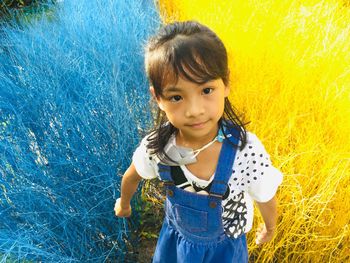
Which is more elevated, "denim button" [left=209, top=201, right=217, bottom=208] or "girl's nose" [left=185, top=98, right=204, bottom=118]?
"girl's nose" [left=185, top=98, right=204, bottom=118]

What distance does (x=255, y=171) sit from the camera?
33.8 inches

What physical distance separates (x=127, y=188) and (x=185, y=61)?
47cm

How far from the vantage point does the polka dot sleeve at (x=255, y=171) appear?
0.86 metres

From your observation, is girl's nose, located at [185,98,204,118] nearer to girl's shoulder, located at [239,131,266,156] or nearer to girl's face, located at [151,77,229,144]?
girl's face, located at [151,77,229,144]

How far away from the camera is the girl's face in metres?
0.80

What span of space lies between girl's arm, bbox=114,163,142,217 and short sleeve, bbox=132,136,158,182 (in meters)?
0.05

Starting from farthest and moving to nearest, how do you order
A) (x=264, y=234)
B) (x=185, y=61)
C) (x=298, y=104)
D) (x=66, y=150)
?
1. (x=298, y=104)
2. (x=66, y=150)
3. (x=264, y=234)
4. (x=185, y=61)

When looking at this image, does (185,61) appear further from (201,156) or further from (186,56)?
(201,156)

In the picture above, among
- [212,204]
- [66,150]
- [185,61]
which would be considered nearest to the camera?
[185,61]

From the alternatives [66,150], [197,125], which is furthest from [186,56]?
[66,150]

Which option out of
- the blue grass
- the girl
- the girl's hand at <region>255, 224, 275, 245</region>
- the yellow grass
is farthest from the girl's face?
the blue grass

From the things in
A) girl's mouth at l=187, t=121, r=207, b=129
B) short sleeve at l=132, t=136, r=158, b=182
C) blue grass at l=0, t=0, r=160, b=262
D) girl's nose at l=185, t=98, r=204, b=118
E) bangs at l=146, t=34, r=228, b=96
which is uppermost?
bangs at l=146, t=34, r=228, b=96

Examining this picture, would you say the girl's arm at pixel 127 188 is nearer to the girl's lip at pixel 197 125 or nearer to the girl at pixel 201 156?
the girl at pixel 201 156

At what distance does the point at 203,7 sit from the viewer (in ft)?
9.25
